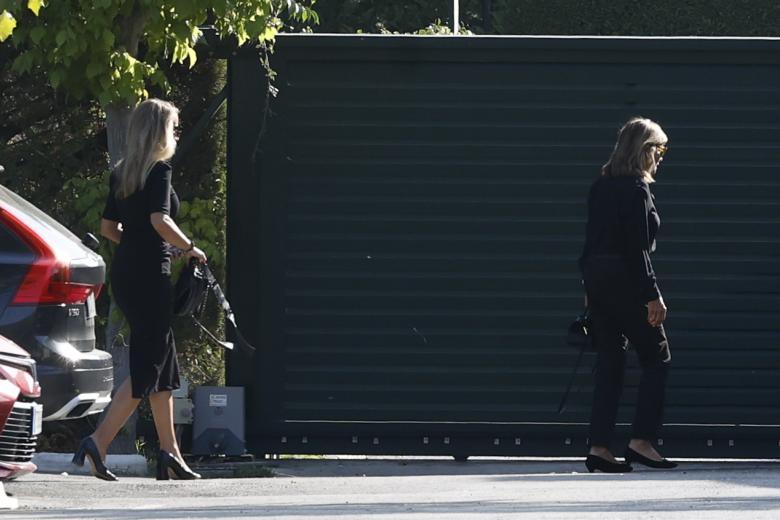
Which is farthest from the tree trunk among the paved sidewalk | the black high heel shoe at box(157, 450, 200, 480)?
the black high heel shoe at box(157, 450, 200, 480)

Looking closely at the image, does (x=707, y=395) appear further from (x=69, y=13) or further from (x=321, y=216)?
(x=69, y=13)

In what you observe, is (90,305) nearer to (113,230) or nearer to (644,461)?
(113,230)

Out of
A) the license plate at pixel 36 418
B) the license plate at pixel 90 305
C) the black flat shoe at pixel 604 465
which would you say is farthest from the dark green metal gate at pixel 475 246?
the license plate at pixel 36 418

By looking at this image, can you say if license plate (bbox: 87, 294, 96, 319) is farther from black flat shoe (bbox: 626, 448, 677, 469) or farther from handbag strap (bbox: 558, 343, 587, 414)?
black flat shoe (bbox: 626, 448, 677, 469)

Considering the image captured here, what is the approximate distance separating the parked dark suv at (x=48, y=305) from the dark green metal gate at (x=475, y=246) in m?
1.94

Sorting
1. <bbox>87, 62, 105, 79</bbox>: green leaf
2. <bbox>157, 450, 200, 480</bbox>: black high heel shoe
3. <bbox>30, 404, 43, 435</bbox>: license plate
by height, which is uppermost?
<bbox>87, 62, 105, 79</bbox>: green leaf

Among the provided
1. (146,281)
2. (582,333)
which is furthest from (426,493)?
(146,281)

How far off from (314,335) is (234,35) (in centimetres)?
185

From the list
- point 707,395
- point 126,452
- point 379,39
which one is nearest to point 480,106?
point 379,39

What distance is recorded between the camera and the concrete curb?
394 inches

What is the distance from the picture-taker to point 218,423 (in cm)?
1041

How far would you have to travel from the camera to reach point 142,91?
10.0 meters

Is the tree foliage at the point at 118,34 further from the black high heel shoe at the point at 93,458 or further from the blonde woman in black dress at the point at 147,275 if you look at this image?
the black high heel shoe at the point at 93,458

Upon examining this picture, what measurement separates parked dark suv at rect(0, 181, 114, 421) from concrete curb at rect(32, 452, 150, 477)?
140 centimetres
